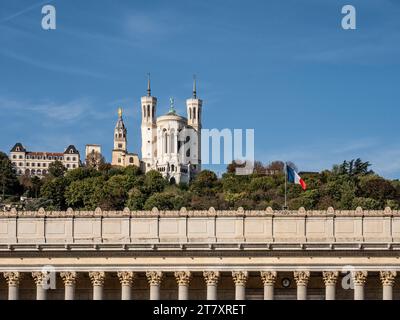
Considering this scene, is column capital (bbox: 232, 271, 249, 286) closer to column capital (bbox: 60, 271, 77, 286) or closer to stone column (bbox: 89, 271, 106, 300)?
stone column (bbox: 89, 271, 106, 300)

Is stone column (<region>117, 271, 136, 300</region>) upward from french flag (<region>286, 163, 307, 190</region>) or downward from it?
downward

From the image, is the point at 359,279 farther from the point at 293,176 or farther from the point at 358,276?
the point at 293,176

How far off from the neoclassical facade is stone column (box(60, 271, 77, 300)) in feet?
0.22

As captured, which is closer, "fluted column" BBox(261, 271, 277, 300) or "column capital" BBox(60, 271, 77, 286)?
"fluted column" BBox(261, 271, 277, 300)

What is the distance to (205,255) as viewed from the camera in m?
82.4

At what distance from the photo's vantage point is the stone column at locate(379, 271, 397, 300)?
8088 cm

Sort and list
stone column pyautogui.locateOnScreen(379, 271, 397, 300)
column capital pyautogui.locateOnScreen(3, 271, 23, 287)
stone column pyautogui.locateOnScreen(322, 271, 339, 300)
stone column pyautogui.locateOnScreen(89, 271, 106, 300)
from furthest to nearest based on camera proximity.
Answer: column capital pyautogui.locateOnScreen(3, 271, 23, 287), stone column pyautogui.locateOnScreen(89, 271, 106, 300), stone column pyautogui.locateOnScreen(322, 271, 339, 300), stone column pyautogui.locateOnScreen(379, 271, 397, 300)

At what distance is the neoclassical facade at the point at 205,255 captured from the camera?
268 ft

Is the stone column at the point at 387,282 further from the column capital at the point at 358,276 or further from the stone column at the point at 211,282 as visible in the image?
the stone column at the point at 211,282

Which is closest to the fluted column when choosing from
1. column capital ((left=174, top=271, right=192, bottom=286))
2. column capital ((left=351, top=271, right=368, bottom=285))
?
column capital ((left=174, top=271, right=192, bottom=286))

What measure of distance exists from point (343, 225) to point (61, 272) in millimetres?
19031

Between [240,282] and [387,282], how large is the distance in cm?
960
